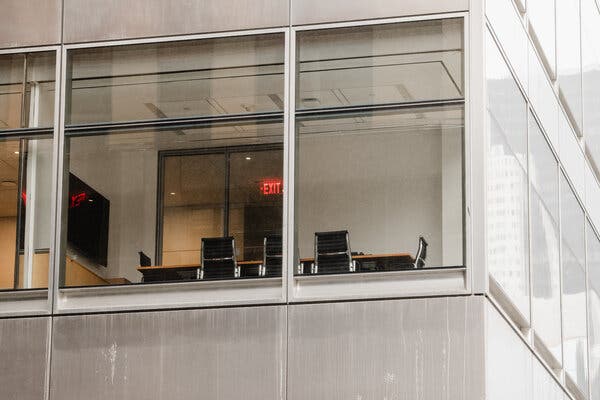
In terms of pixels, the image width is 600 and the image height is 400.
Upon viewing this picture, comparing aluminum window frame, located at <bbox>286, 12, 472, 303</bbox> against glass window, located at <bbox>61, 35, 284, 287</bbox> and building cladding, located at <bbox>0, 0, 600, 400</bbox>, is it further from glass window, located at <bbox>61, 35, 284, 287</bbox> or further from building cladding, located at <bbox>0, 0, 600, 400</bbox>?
glass window, located at <bbox>61, 35, 284, 287</bbox>

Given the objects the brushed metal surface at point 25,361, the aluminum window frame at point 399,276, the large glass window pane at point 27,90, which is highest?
the large glass window pane at point 27,90

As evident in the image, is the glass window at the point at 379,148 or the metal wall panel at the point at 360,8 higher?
the metal wall panel at the point at 360,8

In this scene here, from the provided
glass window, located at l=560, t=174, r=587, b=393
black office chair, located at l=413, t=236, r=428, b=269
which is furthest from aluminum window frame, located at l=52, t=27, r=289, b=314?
glass window, located at l=560, t=174, r=587, b=393

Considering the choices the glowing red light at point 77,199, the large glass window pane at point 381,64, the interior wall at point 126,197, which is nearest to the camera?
the large glass window pane at point 381,64

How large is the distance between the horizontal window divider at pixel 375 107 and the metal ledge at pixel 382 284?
2.03 metres

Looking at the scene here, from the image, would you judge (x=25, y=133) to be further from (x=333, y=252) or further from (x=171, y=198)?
(x=333, y=252)

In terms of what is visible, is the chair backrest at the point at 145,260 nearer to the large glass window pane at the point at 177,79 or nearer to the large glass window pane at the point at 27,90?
the large glass window pane at the point at 177,79

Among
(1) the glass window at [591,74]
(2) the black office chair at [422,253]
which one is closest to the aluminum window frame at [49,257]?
(2) the black office chair at [422,253]

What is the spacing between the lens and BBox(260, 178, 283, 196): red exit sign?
1702cm

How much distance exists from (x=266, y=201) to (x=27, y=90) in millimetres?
3859

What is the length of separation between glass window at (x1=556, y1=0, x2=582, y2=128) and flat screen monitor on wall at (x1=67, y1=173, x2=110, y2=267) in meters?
8.78

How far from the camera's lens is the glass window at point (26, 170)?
704 inches

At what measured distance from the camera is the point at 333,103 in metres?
17.0

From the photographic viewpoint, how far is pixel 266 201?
17.0m
